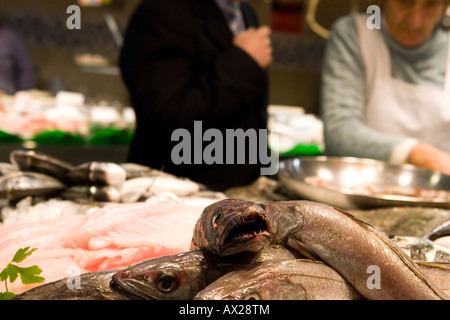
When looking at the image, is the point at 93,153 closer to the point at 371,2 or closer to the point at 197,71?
the point at 197,71

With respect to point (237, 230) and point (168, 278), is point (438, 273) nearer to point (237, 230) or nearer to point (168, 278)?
point (237, 230)

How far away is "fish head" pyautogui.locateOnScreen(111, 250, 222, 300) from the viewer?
0.75 meters

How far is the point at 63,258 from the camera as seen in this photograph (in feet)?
3.63

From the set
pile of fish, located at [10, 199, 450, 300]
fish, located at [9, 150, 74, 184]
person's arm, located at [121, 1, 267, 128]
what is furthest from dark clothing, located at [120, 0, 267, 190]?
pile of fish, located at [10, 199, 450, 300]

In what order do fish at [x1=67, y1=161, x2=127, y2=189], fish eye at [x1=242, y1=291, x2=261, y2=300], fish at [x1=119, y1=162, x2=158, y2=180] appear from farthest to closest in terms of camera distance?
fish at [x1=119, y1=162, x2=158, y2=180] → fish at [x1=67, y1=161, x2=127, y2=189] → fish eye at [x1=242, y1=291, x2=261, y2=300]

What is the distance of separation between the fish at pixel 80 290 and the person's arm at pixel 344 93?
200cm

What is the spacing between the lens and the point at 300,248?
884 mm

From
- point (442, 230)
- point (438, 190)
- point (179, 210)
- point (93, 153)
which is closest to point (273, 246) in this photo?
point (179, 210)

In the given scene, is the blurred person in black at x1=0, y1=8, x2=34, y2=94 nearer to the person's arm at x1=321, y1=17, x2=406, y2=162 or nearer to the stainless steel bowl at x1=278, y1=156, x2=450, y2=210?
the person's arm at x1=321, y1=17, x2=406, y2=162

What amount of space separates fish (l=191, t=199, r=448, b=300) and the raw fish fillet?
0.25 m

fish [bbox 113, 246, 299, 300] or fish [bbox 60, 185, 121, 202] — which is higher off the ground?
fish [bbox 113, 246, 299, 300]

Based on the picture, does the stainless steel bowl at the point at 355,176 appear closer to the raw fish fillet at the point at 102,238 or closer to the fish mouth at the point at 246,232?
the raw fish fillet at the point at 102,238

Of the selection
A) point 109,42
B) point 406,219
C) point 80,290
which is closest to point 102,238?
point 80,290
